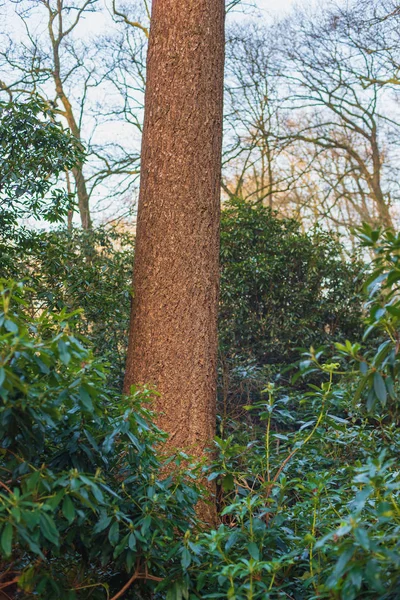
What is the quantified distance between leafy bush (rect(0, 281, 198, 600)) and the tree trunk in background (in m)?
0.99

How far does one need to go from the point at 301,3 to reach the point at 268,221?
486 cm

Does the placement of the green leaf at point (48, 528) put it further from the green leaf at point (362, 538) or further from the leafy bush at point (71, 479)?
the green leaf at point (362, 538)

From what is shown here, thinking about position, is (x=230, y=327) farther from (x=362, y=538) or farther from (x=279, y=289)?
(x=362, y=538)

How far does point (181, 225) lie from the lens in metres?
4.02

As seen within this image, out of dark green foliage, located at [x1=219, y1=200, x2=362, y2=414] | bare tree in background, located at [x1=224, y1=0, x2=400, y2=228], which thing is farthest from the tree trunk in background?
bare tree in background, located at [x1=224, y1=0, x2=400, y2=228]

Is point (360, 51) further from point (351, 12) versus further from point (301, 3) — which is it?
point (301, 3)

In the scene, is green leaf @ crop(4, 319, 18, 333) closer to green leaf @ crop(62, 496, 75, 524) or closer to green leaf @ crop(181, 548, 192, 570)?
green leaf @ crop(62, 496, 75, 524)

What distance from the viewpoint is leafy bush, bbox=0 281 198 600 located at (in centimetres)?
208

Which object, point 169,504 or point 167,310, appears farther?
point 167,310

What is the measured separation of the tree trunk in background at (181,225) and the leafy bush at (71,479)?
99cm

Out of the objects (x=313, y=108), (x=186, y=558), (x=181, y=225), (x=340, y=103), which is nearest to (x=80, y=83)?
(x=313, y=108)

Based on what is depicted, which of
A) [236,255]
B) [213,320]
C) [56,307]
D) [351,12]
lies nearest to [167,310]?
[213,320]

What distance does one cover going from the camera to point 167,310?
3941mm

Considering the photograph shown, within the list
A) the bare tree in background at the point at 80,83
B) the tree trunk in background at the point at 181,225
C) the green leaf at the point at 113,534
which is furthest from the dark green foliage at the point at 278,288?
the green leaf at the point at 113,534
